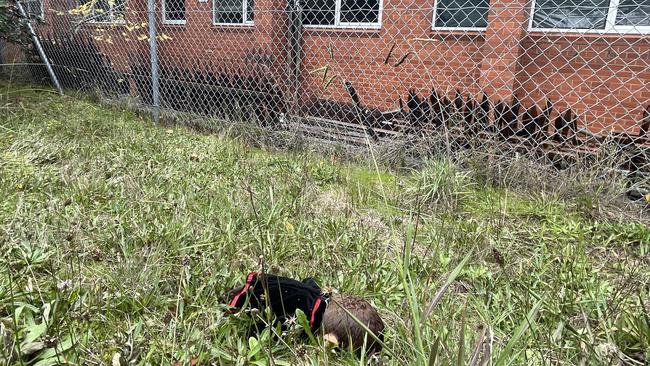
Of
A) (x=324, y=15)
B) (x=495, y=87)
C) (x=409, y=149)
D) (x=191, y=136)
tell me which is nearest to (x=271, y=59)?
(x=324, y=15)

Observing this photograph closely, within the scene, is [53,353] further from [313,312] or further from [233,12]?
[233,12]

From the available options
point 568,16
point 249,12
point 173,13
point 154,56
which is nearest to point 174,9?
point 173,13

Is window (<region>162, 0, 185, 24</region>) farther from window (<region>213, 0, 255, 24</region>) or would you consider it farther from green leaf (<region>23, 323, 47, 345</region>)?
green leaf (<region>23, 323, 47, 345</region>)

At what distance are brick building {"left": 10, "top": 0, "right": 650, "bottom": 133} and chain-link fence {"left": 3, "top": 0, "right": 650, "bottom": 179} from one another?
0.02m

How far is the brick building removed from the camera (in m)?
4.92

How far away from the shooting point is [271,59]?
691 centimetres

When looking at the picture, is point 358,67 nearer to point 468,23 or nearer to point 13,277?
point 468,23

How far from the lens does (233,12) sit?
8023mm

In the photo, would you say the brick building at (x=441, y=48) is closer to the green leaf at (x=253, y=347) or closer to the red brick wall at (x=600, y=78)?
the red brick wall at (x=600, y=78)

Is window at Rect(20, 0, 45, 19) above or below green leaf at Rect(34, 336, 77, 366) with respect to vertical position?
above

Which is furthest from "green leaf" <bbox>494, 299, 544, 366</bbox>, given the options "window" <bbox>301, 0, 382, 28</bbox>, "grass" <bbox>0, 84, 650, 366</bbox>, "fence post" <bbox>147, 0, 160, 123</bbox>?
"window" <bbox>301, 0, 382, 28</bbox>

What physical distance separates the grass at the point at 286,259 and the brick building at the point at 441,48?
1.79 metres

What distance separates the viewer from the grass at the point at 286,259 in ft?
4.66

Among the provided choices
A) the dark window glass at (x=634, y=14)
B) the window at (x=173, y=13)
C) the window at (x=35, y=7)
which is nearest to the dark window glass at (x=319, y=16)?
the window at (x=173, y=13)
